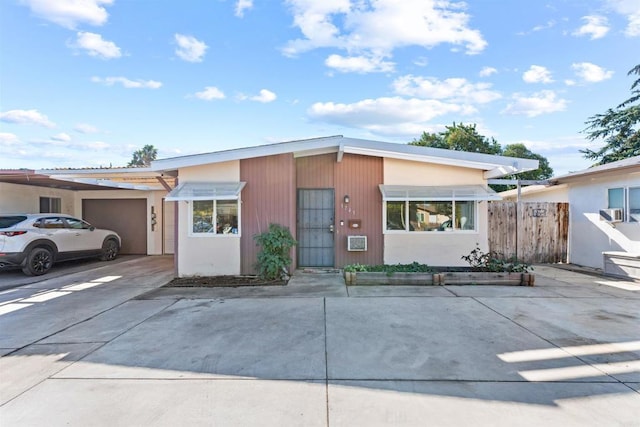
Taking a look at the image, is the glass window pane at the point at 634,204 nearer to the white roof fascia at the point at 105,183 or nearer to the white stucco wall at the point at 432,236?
the white stucco wall at the point at 432,236

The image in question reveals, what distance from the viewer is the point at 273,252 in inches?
286

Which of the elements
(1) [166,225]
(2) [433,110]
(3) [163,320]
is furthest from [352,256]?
(2) [433,110]

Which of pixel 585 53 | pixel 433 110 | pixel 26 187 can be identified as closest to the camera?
pixel 26 187

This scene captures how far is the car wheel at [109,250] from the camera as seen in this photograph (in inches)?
418

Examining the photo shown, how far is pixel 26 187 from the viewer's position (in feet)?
35.2

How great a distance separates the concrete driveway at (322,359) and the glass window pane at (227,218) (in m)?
2.20

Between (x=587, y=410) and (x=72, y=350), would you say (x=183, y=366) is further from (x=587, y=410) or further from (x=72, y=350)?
(x=587, y=410)

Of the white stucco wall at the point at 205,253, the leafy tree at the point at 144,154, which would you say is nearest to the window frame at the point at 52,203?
the white stucco wall at the point at 205,253

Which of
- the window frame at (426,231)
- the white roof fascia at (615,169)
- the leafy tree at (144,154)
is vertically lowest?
the window frame at (426,231)

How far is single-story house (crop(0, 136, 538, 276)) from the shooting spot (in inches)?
312

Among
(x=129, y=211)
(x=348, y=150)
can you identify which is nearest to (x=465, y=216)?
(x=348, y=150)

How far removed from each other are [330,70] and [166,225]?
346 inches

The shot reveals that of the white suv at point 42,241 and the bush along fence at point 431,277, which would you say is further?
the white suv at point 42,241

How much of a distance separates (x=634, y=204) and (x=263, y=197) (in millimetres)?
9164
